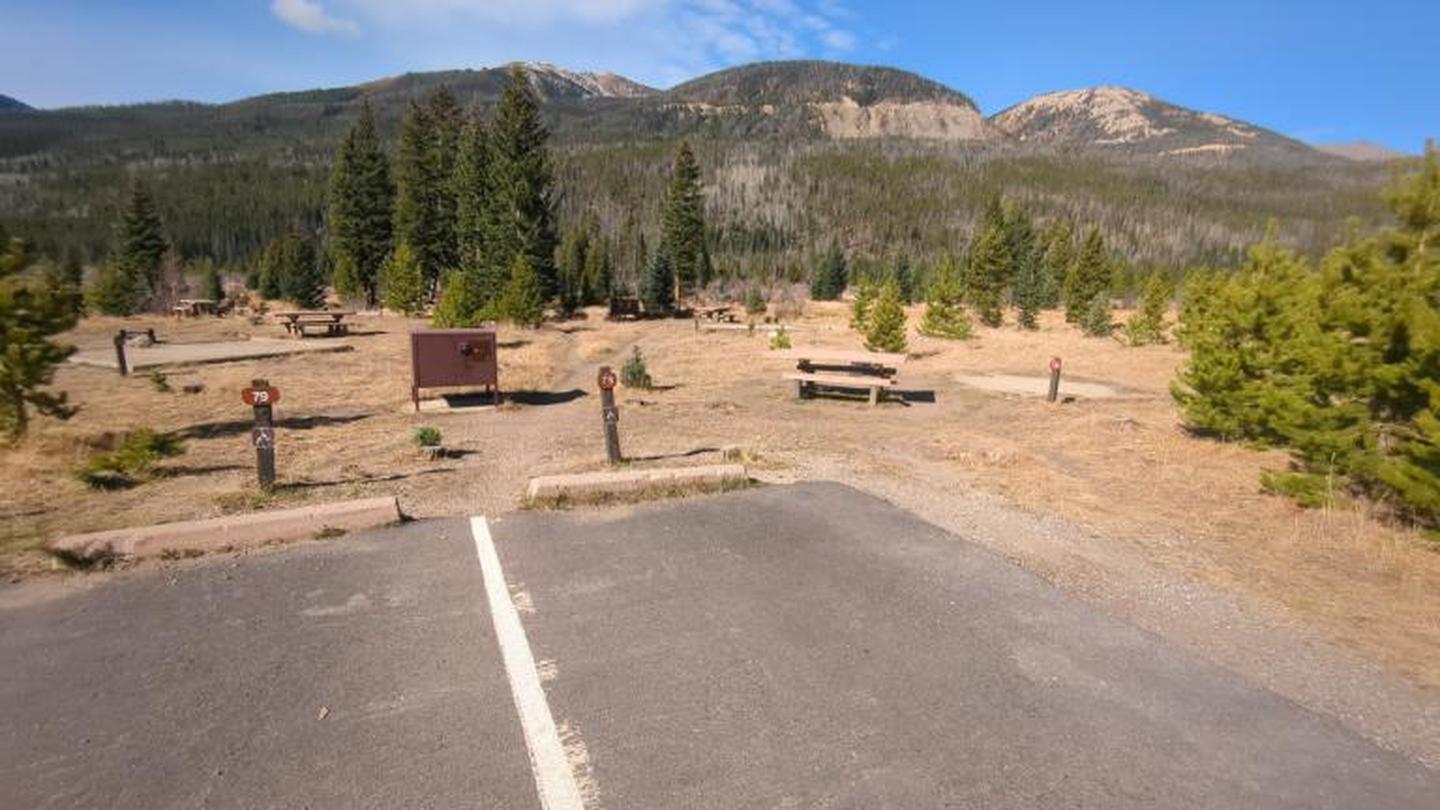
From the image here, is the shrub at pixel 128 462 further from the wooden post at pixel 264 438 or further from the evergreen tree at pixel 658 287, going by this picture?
the evergreen tree at pixel 658 287

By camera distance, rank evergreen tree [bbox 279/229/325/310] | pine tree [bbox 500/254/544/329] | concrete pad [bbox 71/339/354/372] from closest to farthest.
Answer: concrete pad [bbox 71/339/354/372] < pine tree [bbox 500/254/544/329] < evergreen tree [bbox 279/229/325/310]

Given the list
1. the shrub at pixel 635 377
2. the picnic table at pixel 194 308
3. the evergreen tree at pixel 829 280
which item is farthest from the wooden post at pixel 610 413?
the evergreen tree at pixel 829 280

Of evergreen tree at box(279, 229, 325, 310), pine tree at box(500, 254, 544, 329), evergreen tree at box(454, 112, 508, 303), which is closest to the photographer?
pine tree at box(500, 254, 544, 329)

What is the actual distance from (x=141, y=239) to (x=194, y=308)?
51.4 feet

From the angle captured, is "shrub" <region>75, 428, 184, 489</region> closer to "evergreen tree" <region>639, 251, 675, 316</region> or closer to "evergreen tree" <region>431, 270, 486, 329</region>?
"evergreen tree" <region>431, 270, 486, 329</region>

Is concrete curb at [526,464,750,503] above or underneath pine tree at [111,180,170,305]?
underneath

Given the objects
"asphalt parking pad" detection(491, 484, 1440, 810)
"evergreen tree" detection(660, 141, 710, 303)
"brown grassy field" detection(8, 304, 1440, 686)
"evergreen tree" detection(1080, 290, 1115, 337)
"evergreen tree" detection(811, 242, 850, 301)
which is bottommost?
"brown grassy field" detection(8, 304, 1440, 686)

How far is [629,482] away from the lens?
7496 mm

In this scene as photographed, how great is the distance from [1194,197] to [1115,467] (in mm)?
196287

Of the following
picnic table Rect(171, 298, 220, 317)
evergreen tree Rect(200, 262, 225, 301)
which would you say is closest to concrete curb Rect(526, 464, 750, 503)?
picnic table Rect(171, 298, 220, 317)

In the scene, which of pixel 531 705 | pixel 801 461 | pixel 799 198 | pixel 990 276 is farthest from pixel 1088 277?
pixel 799 198

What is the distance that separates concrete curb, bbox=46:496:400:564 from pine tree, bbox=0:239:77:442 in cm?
467

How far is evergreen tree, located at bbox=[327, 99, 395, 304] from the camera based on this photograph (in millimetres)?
45656

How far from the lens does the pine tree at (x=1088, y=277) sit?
4706cm
